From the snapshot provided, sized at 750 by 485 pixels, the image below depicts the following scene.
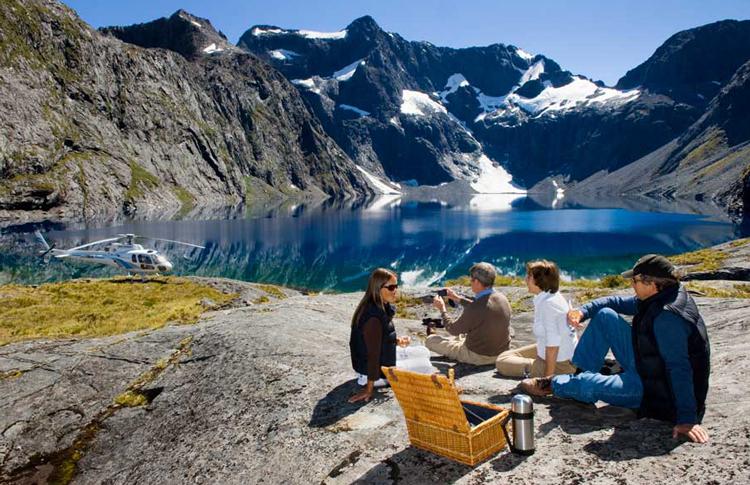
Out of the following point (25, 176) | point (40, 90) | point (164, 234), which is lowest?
point (164, 234)

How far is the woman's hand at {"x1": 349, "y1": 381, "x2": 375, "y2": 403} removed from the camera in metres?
9.37

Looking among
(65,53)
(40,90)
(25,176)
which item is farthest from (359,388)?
(65,53)

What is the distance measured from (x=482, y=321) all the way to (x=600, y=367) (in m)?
2.77

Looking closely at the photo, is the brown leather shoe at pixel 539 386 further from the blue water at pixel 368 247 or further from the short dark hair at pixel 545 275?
the blue water at pixel 368 247

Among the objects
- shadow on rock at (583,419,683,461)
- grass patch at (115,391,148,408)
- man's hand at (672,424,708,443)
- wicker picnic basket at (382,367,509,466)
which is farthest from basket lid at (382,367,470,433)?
grass patch at (115,391,148,408)

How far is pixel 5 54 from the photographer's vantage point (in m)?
142

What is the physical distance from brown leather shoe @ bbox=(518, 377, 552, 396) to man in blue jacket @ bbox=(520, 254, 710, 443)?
0.71 feet

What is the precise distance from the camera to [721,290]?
72.0 feet

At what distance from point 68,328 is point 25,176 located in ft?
423

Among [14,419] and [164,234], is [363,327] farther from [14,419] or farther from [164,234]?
[164,234]

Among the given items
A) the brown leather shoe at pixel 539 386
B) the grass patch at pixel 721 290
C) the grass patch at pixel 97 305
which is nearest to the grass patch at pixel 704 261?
the grass patch at pixel 721 290

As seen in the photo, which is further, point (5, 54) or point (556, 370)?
point (5, 54)

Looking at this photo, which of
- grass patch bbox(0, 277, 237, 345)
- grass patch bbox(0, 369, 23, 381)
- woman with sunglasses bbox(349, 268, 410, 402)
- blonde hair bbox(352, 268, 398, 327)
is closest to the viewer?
woman with sunglasses bbox(349, 268, 410, 402)

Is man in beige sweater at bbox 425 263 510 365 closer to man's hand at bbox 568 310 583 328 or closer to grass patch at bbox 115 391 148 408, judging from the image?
man's hand at bbox 568 310 583 328
